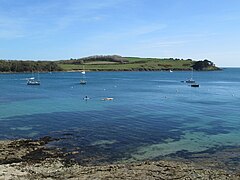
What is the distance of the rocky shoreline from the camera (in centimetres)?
2222

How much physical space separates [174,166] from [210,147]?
843 centimetres

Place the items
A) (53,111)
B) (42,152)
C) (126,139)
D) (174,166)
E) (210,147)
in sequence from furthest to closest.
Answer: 1. (53,111)
2. (126,139)
3. (210,147)
4. (42,152)
5. (174,166)

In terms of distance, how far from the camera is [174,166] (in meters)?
24.8

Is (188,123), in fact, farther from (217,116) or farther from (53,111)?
(53,111)

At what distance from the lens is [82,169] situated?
24203 millimetres

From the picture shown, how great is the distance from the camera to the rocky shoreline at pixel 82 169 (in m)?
22.2

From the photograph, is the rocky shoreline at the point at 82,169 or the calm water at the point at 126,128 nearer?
the rocky shoreline at the point at 82,169

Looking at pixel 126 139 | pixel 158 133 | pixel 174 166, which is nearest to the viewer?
pixel 174 166

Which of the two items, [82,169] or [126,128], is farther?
[126,128]

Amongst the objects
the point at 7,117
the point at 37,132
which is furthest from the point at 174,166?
the point at 7,117

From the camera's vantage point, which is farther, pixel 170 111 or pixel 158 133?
pixel 170 111

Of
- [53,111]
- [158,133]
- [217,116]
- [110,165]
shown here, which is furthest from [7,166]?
[217,116]

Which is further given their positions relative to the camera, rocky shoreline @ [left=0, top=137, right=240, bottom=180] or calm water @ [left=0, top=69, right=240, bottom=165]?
calm water @ [left=0, top=69, right=240, bottom=165]

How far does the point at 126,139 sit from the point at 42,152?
9.12 m
